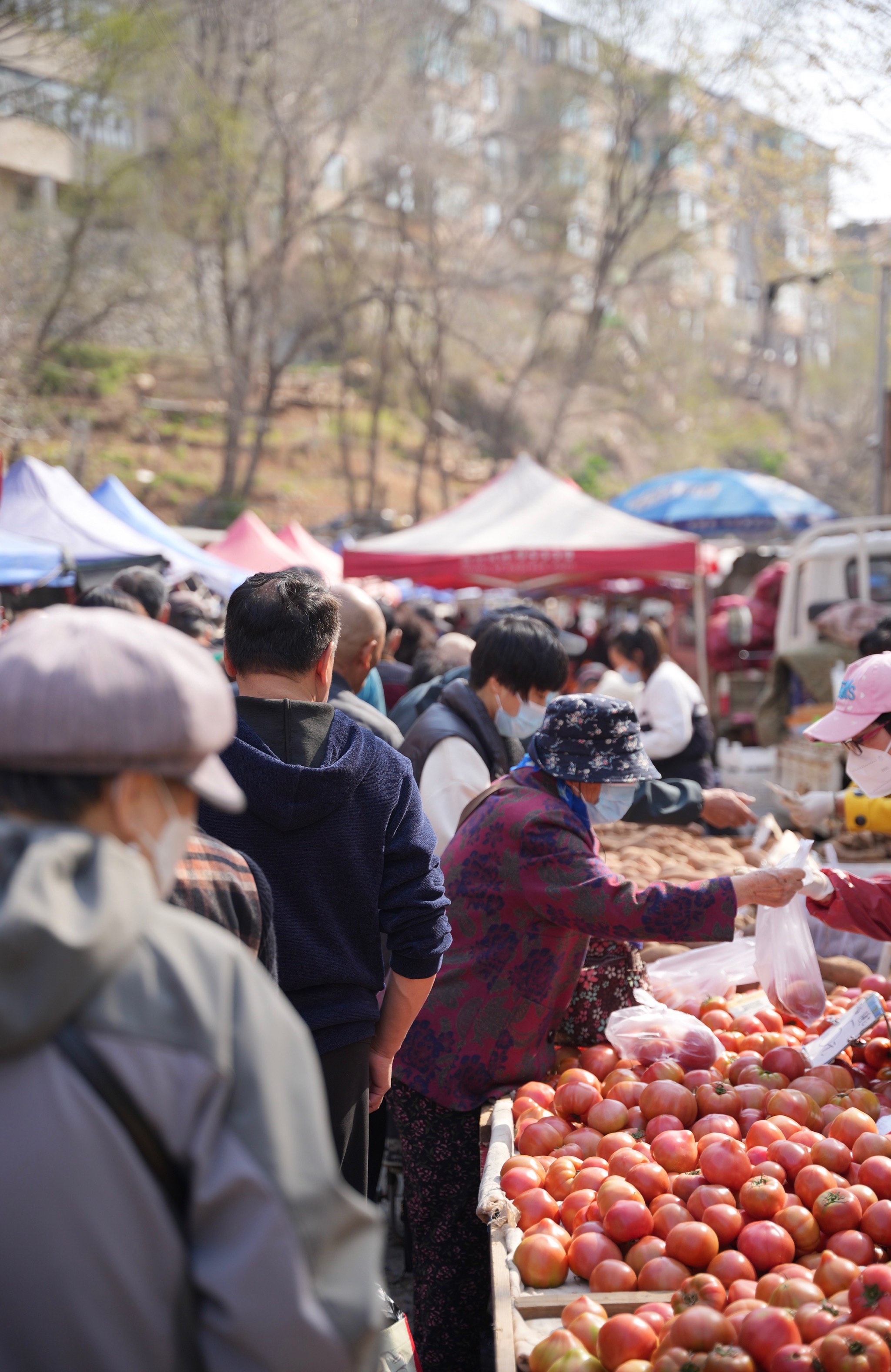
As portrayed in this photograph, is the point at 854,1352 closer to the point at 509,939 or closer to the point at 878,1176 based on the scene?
the point at 878,1176

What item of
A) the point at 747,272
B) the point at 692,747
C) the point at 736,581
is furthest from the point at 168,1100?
the point at 747,272

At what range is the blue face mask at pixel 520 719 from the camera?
3.63m

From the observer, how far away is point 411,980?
7.73ft

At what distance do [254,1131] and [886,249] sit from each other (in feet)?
29.1

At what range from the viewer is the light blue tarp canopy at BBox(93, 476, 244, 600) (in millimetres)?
8750

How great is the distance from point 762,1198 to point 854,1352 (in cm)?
56

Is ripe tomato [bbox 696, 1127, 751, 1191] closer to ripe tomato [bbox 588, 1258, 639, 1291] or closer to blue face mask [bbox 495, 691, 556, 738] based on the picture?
ripe tomato [bbox 588, 1258, 639, 1291]

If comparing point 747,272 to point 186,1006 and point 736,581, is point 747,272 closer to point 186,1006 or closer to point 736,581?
point 736,581

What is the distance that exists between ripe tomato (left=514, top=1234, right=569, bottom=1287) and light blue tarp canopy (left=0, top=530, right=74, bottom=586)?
598 cm

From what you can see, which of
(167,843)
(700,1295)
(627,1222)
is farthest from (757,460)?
(167,843)

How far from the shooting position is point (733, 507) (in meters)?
13.4

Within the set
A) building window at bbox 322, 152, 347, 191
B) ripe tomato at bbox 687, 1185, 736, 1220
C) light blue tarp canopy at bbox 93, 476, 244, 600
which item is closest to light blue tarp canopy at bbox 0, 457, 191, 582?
light blue tarp canopy at bbox 93, 476, 244, 600

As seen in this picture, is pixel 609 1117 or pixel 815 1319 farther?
pixel 609 1117

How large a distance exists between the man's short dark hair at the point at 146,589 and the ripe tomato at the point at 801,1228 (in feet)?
12.9
